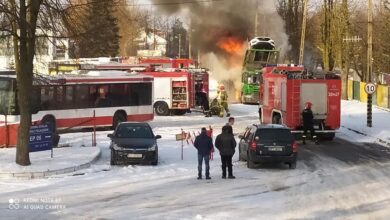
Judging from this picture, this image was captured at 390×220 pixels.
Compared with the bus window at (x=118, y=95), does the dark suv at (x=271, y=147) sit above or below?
below

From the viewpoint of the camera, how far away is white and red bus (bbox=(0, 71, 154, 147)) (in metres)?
28.8

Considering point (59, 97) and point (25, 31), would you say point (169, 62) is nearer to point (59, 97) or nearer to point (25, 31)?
point (59, 97)

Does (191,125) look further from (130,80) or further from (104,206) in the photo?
(104,206)

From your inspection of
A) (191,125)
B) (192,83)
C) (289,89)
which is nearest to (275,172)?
(289,89)

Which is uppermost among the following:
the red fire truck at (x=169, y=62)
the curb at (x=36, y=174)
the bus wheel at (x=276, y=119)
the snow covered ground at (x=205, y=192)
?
the red fire truck at (x=169, y=62)

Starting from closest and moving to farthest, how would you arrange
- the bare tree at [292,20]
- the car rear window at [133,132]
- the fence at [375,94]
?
1. the car rear window at [133,132]
2. the fence at [375,94]
3. the bare tree at [292,20]

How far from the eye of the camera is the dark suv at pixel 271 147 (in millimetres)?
20703

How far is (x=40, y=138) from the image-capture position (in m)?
21.5

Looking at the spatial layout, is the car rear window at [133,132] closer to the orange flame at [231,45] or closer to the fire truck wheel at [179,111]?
the fire truck wheel at [179,111]

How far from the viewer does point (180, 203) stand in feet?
47.4

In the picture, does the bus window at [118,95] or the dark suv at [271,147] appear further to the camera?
the bus window at [118,95]

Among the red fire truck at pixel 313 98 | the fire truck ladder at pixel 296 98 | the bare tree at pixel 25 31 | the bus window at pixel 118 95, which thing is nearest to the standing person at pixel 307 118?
the fire truck ladder at pixel 296 98

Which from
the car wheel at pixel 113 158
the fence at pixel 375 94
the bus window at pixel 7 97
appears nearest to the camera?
the car wheel at pixel 113 158

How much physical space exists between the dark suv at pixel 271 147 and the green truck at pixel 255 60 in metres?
30.0
